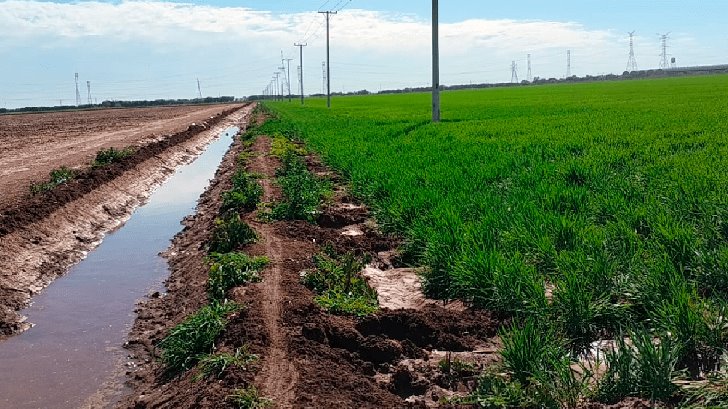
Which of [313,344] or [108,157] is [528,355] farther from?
[108,157]

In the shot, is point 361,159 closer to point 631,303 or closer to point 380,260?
point 380,260

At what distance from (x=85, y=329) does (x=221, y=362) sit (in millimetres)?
2659

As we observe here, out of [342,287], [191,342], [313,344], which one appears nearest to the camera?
[313,344]

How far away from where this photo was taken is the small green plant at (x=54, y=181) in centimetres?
1286

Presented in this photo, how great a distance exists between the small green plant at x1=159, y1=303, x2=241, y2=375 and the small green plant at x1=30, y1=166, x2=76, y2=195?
29.0 ft

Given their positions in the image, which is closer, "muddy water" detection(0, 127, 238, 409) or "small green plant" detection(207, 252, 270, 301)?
"muddy water" detection(0, 127, 238, 409)

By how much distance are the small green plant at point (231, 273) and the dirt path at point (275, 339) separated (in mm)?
146

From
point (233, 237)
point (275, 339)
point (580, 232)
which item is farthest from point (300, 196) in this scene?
point (275, 339)

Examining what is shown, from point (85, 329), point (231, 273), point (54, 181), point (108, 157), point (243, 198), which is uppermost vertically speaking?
point (108, 157)

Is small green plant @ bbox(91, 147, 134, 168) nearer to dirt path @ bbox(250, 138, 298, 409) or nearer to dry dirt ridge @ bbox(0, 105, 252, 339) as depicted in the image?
dry dirt ridge @ bbox(0, 105, 252, 339)

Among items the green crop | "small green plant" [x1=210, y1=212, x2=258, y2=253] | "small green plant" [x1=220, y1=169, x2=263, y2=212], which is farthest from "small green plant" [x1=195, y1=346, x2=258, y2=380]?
"small green plant" [x1=220, y1=169, x2=263, y2=212]

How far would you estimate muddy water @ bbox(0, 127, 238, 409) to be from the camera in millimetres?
5238

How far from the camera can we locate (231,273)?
267 inches

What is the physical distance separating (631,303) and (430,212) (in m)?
3.54
